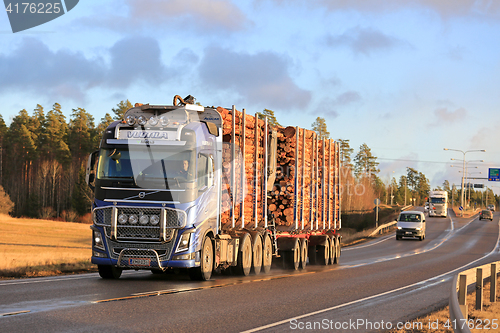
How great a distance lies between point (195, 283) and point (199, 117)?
4.25 m

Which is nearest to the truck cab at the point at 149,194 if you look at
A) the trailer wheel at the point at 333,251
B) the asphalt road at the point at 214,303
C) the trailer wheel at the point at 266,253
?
the asphalt road at the point at 214,303

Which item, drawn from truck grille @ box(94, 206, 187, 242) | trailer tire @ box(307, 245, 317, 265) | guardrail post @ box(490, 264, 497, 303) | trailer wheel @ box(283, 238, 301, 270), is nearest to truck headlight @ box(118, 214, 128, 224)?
truck grille @ box(94, 206, 187, 242)

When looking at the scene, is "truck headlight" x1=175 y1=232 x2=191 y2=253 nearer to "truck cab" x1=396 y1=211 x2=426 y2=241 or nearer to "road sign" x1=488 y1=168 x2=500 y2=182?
"truck cab" x1=396 y1=211 x2=426 y2=241

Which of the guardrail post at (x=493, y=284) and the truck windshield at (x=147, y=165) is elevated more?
the truck windshield at (x=147, y=165)

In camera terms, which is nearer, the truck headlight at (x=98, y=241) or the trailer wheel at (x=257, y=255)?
the truck headlight at (x=98, y=241)

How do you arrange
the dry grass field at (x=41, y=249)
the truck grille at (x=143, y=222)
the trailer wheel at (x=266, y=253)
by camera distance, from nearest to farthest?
the truck grille at (x=143, y=222) < the dry grass field at (x=41, y=249) < the trailer wheel at (x=266, y=253)

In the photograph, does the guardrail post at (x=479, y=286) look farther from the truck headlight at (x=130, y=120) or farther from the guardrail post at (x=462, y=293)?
the truck headlight at (x=130, y=120)

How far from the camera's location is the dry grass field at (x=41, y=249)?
16.5 meters

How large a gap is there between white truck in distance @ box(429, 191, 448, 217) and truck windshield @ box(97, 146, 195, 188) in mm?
68639

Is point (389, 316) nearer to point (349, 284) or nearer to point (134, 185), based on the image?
point (349, 284)

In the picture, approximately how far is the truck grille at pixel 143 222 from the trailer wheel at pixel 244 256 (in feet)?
10.5

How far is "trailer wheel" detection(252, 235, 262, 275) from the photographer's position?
54.5 feet

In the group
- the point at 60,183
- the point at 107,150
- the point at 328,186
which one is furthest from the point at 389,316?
the point at 60,183

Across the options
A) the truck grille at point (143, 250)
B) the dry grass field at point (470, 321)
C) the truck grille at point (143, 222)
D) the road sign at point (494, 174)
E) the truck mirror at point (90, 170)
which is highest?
the road sign at point (494, 174)
